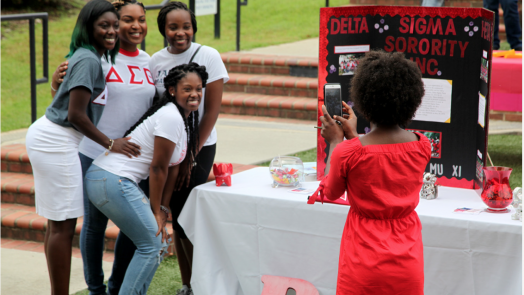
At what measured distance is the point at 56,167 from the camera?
2.80 meters

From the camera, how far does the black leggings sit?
3180mm

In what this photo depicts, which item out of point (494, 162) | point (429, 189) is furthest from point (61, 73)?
point (494, 162)

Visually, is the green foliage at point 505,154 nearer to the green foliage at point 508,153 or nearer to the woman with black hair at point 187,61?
the green foliage at point 508,153

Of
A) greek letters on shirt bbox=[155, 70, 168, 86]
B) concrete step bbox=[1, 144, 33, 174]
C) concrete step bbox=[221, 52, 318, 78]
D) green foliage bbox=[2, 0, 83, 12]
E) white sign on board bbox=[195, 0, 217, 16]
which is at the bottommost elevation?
concrete step bbox=[1, 144, 33, 174]

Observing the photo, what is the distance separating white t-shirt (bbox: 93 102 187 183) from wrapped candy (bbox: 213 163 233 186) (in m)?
0.31

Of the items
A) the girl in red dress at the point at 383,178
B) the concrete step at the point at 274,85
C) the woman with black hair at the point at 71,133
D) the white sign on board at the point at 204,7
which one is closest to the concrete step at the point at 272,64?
the concrete step at the point at 274,85

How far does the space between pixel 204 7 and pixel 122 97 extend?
568 centimetres

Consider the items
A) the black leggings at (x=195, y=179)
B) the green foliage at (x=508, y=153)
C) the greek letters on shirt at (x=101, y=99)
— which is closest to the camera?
the greek letters on shirt at (x=101, y=99)

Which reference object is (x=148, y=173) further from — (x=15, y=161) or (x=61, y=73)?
(x=15, y=161)

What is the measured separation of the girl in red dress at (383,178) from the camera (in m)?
1.98

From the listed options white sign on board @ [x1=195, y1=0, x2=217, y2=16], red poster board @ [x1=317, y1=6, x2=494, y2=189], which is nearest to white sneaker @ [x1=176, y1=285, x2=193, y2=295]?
red poster board @ [x1=317, y1=6, x2=494, y2=189]

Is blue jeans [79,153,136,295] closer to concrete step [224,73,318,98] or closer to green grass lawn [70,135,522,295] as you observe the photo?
green grass lawn [70,135,522,295]

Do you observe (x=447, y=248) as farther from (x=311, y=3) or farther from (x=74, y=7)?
(x=74, y=7)

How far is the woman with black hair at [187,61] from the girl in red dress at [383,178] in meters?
1.17
